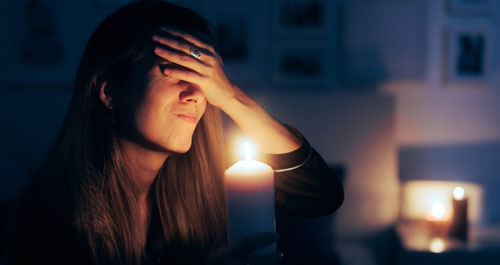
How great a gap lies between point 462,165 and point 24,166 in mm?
2487

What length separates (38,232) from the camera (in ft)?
3.26

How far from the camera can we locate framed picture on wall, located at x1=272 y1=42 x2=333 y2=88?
2172 millimetres

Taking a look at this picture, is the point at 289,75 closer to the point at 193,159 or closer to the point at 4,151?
the point at 193,159

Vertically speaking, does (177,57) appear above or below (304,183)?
above

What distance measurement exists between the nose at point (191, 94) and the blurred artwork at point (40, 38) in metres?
1.51

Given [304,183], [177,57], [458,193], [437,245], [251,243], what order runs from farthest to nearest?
1. [458,193]
2. [437,245]
3. [304,183]
4. [177,57]
5. [251,243]

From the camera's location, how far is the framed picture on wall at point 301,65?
7.13 ft

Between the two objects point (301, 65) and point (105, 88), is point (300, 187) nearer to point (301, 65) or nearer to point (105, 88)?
point (105, 88)

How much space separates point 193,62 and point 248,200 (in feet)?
1.28

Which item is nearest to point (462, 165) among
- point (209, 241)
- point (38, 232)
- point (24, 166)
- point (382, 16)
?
point (382, 16)

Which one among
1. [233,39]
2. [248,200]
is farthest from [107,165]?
[233,39]

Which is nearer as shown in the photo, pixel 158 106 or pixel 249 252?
pixel 249 252

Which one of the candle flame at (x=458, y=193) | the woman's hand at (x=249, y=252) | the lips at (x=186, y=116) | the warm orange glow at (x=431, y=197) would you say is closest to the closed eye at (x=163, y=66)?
the lips at (x=186, y=116)

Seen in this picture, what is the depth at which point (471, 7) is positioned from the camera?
2.12 m
